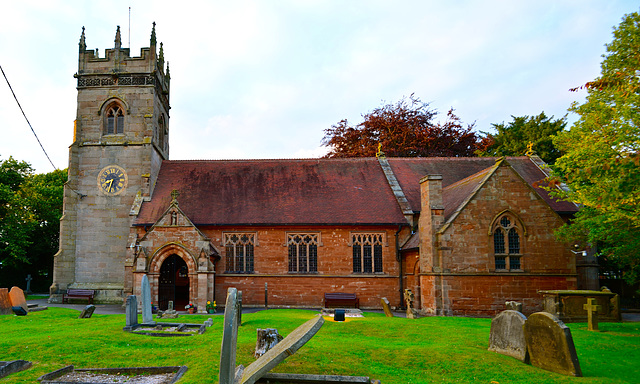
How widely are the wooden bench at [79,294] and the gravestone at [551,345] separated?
24.9 m

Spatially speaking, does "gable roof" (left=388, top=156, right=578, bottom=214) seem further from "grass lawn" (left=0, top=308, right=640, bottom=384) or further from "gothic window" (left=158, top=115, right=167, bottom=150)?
"gothic window" (left=158, top=115, right=167, bottom=150)

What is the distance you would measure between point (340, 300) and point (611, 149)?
15266 mm

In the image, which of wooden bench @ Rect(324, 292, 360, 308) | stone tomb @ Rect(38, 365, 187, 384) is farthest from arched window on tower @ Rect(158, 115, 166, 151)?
stone tomb @ Rect(38, 365, 187, 384)

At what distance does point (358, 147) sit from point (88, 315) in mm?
28850

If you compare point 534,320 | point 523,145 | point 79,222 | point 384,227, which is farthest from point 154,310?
point 523,145

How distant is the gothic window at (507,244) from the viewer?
2091 cm

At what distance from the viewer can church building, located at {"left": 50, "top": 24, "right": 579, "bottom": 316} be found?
2081 centimetres

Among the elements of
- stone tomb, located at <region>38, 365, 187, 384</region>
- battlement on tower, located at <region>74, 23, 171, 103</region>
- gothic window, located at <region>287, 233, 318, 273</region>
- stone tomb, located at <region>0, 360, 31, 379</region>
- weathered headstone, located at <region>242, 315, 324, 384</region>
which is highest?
battlement on tower, located at <region>74, 23, 171, 103</region>

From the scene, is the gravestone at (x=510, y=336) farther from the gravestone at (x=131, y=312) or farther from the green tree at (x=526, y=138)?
the green tree at (x=526, y=138)

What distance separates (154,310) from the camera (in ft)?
73.1

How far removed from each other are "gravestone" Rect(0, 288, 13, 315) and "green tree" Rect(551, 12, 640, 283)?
23466 mm

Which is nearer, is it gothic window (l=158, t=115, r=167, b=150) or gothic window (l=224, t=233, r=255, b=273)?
gothic window (l=224, t=233, r=255, b=273)

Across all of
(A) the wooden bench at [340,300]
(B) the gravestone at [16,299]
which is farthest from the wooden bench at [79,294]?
(A) the wooden bench at [340,300]

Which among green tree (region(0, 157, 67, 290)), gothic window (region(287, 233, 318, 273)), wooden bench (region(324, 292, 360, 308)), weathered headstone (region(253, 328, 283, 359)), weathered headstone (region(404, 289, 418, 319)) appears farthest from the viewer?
green tree (region(0, 157, 67, 290))
